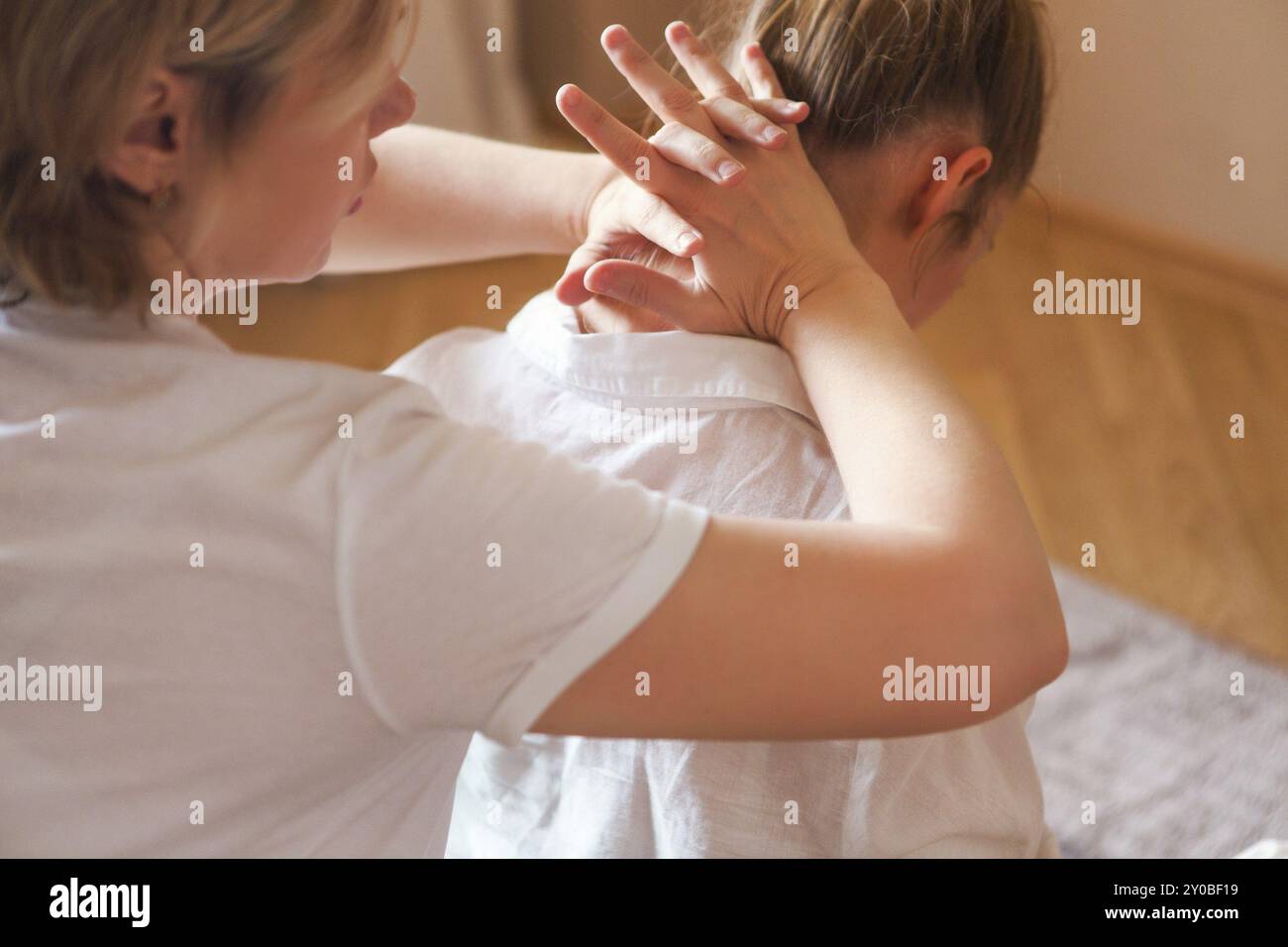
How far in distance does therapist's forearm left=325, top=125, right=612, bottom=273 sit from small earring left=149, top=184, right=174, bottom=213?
1.46 feet

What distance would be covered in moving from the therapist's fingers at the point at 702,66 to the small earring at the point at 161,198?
397mm

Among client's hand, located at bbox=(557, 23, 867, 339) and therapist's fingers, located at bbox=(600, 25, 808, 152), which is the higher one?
therapist's fingers, located at bbox=(600, 25, 808, 152)

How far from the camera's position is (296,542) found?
0.57 meters

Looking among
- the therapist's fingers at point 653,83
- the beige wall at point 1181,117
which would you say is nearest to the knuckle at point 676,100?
the therapist's fingers at point 653,83

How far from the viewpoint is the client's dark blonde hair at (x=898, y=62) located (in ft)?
3.03

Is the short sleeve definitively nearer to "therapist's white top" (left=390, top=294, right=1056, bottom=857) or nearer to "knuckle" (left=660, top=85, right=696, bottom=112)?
"therapist's white top" (left=390, top=294, right=1056, bottom=857)

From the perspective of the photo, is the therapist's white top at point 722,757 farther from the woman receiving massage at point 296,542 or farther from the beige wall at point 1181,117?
the beige wall at point 1181,117

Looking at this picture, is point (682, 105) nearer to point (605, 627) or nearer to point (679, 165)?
point (679, 165)

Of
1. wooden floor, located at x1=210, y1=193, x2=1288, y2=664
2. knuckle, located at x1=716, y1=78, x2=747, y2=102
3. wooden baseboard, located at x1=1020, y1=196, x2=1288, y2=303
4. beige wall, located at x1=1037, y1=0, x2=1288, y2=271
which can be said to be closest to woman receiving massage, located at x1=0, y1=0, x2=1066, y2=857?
knuckle, located at x1=716, y1=78, x2=747, y2=102

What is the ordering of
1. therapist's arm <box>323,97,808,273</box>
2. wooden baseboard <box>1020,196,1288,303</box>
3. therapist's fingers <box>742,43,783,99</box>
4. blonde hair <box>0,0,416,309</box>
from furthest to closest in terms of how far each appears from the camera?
wooden baseboard <box>1020,196,1288,303</box> < therapist's arm <box>323,97,808,273</box> < therapist's fingers <box>742,43,783,99</box> < blonde hair <box>0,0,416,309</box>

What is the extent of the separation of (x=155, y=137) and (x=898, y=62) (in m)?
0.54

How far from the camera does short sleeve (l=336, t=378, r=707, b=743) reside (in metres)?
0.57
